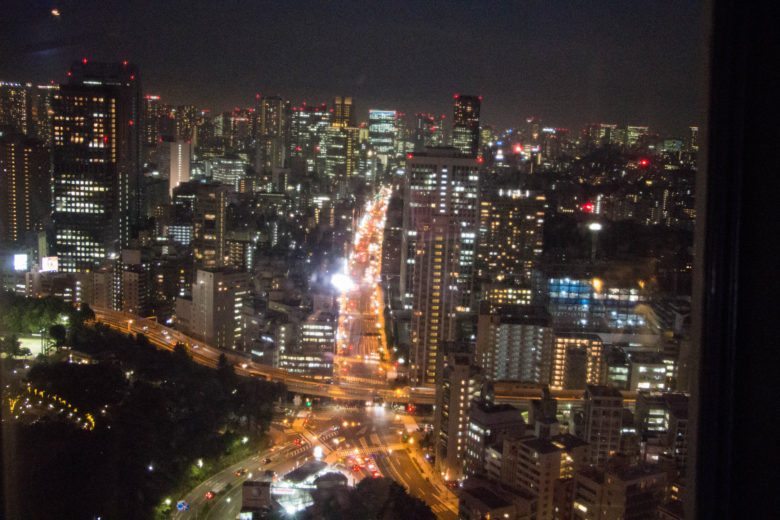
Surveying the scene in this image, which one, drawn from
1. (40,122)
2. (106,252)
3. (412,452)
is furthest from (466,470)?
(106,252)

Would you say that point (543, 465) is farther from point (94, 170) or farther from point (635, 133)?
Answer: point (94, 170)

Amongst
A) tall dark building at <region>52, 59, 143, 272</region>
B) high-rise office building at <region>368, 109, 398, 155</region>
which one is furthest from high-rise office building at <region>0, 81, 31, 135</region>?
high-rise office building at <region>368, 109, 398, 155</region>

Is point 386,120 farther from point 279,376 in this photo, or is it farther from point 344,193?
point 344,193

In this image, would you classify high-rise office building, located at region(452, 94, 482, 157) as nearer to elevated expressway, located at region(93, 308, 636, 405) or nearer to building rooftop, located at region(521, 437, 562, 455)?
elevated expressway, located at region(93, 308, 636, 405)

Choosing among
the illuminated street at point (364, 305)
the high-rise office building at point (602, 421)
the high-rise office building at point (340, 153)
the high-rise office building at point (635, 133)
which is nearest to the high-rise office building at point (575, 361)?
the high-rise office building at point (602, 421)

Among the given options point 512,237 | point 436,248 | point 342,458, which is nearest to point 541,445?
point 342,458

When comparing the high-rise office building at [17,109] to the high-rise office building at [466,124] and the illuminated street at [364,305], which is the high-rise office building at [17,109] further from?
the illuminated street at [364,305]
